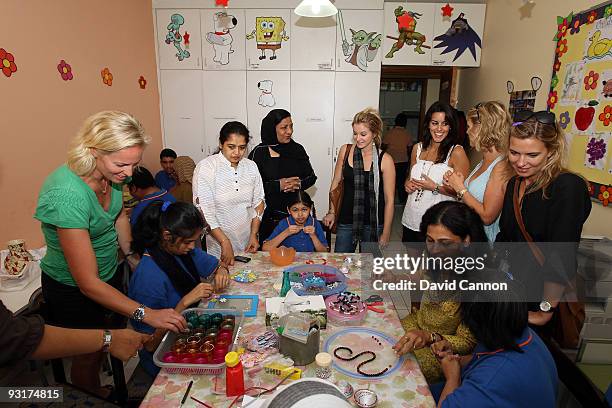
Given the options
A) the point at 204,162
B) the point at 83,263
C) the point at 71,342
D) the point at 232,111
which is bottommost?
the point at 71,342

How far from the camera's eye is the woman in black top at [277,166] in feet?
8.77

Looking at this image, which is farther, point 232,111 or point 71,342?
point 232,111

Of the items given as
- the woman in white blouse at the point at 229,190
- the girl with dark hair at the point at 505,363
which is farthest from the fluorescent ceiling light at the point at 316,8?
the girl with dark hair at the point at 505,363

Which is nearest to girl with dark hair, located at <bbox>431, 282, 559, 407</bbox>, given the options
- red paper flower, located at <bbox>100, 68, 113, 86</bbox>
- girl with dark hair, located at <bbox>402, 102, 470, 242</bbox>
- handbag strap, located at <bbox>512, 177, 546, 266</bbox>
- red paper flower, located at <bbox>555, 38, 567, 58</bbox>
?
handbag strap, located at <bbox>512, 177, 546, 266</bbox>

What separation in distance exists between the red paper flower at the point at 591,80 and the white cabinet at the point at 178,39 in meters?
3.68

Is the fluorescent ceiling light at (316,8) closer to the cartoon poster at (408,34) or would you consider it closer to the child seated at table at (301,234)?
the child seated at table at (301,234)

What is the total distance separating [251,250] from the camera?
6.81ft

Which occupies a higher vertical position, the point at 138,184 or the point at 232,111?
the point at 232,111

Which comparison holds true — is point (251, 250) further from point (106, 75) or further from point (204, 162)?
point (106, 75)

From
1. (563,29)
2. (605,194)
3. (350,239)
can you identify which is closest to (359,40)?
(563,29)

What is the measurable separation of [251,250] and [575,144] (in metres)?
2.28

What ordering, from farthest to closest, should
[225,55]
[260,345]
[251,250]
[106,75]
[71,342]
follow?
1. [225,55]
2. [106,75]
3. [251,250]
4. [260,345]
5. [71,342]

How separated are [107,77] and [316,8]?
216 centimetres

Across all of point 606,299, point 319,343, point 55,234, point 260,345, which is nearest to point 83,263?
point 55,234
